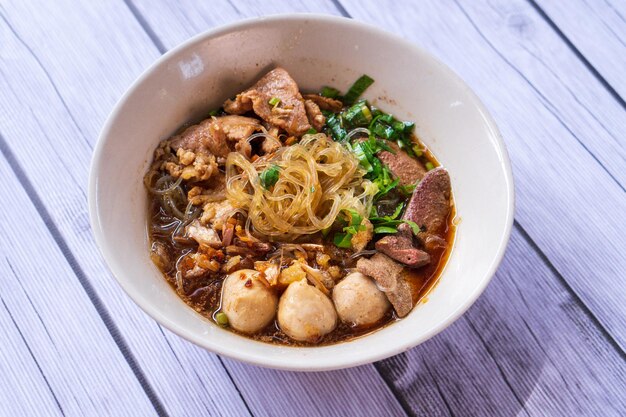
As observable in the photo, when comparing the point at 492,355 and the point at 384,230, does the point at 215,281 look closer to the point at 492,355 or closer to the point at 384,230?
the point at 384,230

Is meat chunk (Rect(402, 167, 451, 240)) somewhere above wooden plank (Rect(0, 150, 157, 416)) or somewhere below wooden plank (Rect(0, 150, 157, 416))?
above

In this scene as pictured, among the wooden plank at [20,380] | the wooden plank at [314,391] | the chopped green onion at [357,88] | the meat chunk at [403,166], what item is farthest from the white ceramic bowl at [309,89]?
the wooden plank at [20,380]

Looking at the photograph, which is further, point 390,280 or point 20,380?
point 20,380

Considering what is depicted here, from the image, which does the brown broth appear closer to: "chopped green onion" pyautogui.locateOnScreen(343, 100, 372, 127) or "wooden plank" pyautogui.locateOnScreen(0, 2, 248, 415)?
"wooden plank" pyautogui.locateOnScreen(0, 2, 248, 415)

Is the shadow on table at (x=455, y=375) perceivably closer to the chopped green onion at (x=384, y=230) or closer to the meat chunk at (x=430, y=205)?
the meat chunk at (x=430, y=205)

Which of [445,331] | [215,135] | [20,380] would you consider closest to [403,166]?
[445,331]

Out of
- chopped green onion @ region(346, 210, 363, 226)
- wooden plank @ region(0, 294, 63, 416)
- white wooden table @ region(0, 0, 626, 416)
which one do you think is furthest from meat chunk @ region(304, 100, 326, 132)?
wooden plank @ region(0, 294, 63, 416)
